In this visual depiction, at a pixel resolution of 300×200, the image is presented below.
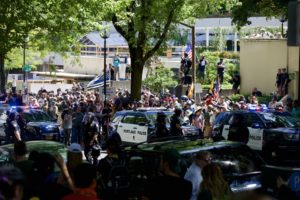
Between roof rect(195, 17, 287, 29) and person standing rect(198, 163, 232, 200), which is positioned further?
roof rect(195, 17, 287, 29)

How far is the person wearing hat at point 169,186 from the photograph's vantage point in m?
6.77

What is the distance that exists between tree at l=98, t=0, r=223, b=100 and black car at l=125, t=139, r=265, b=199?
1827cm

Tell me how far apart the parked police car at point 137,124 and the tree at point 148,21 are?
20.1ft

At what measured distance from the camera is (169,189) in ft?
22.2

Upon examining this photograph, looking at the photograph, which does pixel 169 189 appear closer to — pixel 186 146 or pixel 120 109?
pixel 186 146

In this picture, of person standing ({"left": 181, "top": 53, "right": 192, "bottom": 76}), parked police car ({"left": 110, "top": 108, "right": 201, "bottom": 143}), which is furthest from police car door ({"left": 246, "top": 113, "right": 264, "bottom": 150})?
person standing ({"left": 181, "top": 53, "right": 192, "bottom": 76})

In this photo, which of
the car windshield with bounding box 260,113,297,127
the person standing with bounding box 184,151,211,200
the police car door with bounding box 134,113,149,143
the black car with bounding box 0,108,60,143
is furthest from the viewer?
the black car with bounding box 0,108,60,143

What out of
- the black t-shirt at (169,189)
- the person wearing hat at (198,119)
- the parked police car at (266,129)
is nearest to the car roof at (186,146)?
the black t-shirt at (169,189)

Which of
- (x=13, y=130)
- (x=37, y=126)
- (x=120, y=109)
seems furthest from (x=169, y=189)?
(x=120, y=109)

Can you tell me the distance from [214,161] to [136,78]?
22302 millimetres

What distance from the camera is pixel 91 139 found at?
57.4 ft

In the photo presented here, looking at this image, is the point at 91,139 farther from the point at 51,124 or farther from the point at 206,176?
the point at 206,176

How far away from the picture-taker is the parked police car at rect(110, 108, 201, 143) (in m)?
22.1

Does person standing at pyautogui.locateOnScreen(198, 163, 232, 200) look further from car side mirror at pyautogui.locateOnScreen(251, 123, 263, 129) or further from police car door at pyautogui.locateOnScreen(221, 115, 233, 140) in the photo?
police car door at pyautogui.locateOnScreen(221, 115, 233, 140)
